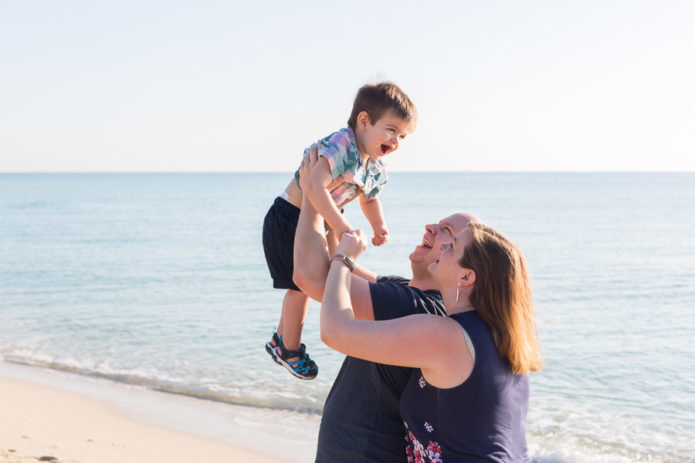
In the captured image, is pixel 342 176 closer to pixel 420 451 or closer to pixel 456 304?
pixel 456 304

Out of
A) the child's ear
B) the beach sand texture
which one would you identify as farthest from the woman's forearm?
the beach sand texture

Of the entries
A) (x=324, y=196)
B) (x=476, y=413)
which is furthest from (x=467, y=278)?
(x=324, y=196)

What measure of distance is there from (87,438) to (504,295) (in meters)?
5.39

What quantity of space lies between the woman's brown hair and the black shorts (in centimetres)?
129

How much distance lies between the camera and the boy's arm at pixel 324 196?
9.08ft

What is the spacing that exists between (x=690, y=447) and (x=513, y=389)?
602cm

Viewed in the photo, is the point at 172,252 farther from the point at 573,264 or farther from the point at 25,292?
the point at 573,264

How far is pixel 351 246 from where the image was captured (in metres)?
2.43

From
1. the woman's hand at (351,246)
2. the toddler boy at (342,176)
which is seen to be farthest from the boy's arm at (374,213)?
the woman's hand at (351,246)

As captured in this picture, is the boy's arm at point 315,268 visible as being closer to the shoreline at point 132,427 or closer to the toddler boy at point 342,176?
the toddler boy at point 342,176

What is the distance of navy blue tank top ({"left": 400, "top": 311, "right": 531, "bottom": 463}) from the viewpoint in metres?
2.03

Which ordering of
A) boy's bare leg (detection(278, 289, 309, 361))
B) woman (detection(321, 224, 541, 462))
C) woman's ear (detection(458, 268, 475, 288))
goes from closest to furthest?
woman (detection(321, 224, 541, 462)) → woman's ear (detection(458, 268, 475, 288)) → boy's bare leg (detection(278, 289, 309, 361))

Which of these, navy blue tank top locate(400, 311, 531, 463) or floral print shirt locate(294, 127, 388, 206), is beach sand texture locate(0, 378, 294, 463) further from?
navy blue tank top locate(400, 311, 531, 463)

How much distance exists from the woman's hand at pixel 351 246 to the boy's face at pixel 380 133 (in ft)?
2.80
